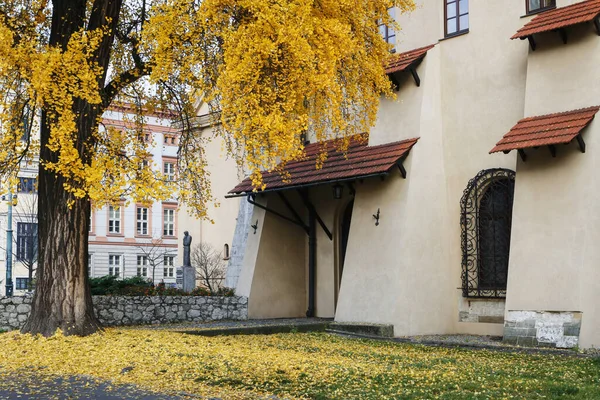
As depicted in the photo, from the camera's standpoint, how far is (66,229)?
13570 millimetres

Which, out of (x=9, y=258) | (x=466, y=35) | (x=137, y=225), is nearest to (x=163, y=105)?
(x=466, y=35)

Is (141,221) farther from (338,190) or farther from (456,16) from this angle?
(456,16)

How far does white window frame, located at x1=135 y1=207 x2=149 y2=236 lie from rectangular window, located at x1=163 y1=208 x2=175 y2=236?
1.33 meters

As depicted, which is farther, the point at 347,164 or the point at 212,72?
the point at 347,164

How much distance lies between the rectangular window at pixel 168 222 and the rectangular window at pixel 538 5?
4117 centimetres

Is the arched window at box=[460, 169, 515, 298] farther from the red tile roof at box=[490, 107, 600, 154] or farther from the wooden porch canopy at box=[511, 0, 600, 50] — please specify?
the wooden porch canopy at box=[511, 0, 600, 50]

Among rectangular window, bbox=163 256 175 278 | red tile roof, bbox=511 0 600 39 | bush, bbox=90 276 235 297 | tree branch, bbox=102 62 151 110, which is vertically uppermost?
red tile roof, bbox=511 0 600 39

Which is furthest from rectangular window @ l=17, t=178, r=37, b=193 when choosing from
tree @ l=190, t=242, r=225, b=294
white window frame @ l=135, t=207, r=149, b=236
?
white window frame @ l=135, t=207, r=149, b=236

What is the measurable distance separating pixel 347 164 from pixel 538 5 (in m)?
5.10

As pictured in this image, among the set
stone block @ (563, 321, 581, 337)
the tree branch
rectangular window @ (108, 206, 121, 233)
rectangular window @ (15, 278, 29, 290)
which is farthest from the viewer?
rectangular window @ (108, 206, 121, 233)

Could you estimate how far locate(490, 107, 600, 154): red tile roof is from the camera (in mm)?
13049

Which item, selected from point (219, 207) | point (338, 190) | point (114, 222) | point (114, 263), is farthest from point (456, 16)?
point (114, 263)

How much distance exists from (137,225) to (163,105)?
125ft

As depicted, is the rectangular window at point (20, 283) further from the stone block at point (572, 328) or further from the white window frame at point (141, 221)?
the stone block at point (572, 328)
